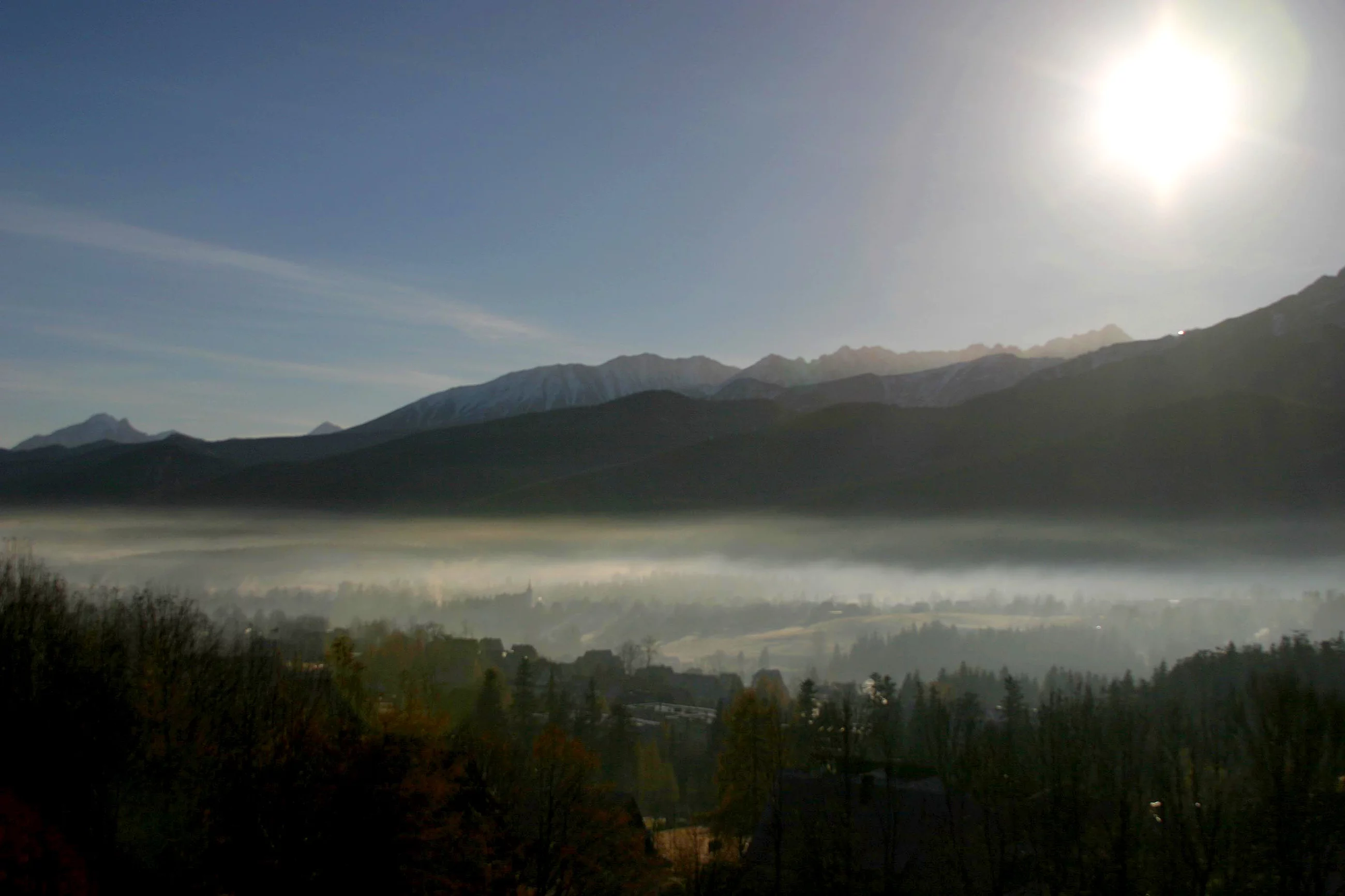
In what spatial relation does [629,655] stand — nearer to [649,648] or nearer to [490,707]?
[649,648]

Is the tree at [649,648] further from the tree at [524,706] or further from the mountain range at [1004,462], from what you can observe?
the tree at [524,706]

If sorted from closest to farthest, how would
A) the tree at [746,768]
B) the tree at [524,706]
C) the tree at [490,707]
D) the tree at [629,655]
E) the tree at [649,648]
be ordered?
the tree at [746,768] → the tree at [490,707] → the tree at [524,706] → the tree at [629,655] → the tree at [649,648]

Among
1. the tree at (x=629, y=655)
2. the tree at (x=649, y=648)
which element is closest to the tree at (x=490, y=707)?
the tree at (x=629, y=655)

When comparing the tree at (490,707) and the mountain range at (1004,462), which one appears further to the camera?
the mountain range at (1004,462)

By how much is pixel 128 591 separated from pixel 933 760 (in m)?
42.8

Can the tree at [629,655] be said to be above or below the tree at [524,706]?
below

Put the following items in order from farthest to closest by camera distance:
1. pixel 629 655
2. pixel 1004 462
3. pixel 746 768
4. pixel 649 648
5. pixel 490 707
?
1. pixel 1004 462
2. pixel 649 648
3. pixel 629 655
4. pixel 490 707
5. pixel 746 768

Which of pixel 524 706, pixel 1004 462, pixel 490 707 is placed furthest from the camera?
pixel 1004 462

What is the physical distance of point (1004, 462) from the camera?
13988 centimetres

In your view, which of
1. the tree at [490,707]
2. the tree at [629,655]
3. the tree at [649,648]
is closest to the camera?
the tree at [490,707]

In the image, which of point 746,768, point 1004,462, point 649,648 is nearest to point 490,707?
point 746,768

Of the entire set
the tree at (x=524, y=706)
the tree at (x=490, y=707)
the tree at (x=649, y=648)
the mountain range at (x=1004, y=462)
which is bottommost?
the tree at (x=649, y=648)

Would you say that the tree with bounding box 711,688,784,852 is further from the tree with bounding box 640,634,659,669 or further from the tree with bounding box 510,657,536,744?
the tree with bounding box 640,634,659,669

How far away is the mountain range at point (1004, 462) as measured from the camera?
11731cm
